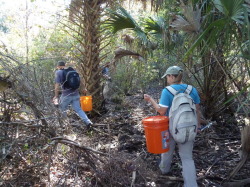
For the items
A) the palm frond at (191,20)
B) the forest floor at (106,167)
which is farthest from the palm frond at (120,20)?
the forest floor at (106,167)

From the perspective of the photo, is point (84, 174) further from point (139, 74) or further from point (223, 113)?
point (139, 74)

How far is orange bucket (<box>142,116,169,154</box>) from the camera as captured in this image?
3.02m

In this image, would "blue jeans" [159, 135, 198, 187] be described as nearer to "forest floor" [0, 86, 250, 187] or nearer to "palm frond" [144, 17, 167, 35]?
"forest floor" [0, 86, 250, 187]

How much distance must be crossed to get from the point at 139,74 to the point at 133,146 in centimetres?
591

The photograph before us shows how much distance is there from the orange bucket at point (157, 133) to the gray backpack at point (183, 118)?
0.14 meters

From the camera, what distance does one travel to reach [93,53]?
622cm

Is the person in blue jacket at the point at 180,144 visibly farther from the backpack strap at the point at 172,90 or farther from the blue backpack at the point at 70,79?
the blue backpack at the point at 70,79

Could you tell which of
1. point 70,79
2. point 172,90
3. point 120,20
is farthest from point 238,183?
point 120,20

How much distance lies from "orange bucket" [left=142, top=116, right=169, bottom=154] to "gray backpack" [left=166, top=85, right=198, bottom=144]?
0.14 meters

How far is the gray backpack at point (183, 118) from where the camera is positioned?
114 inches

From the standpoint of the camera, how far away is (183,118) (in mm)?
2889

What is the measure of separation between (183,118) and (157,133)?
14.8 inches

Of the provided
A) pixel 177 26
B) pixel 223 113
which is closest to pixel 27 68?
pixel 177 26

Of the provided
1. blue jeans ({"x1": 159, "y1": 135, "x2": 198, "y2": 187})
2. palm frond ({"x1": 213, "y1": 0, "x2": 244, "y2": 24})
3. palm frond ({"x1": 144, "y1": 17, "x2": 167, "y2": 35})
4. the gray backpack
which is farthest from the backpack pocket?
palm frond ({"x1": 144, "y1": 17, "x2": 167, "y2": 35})
